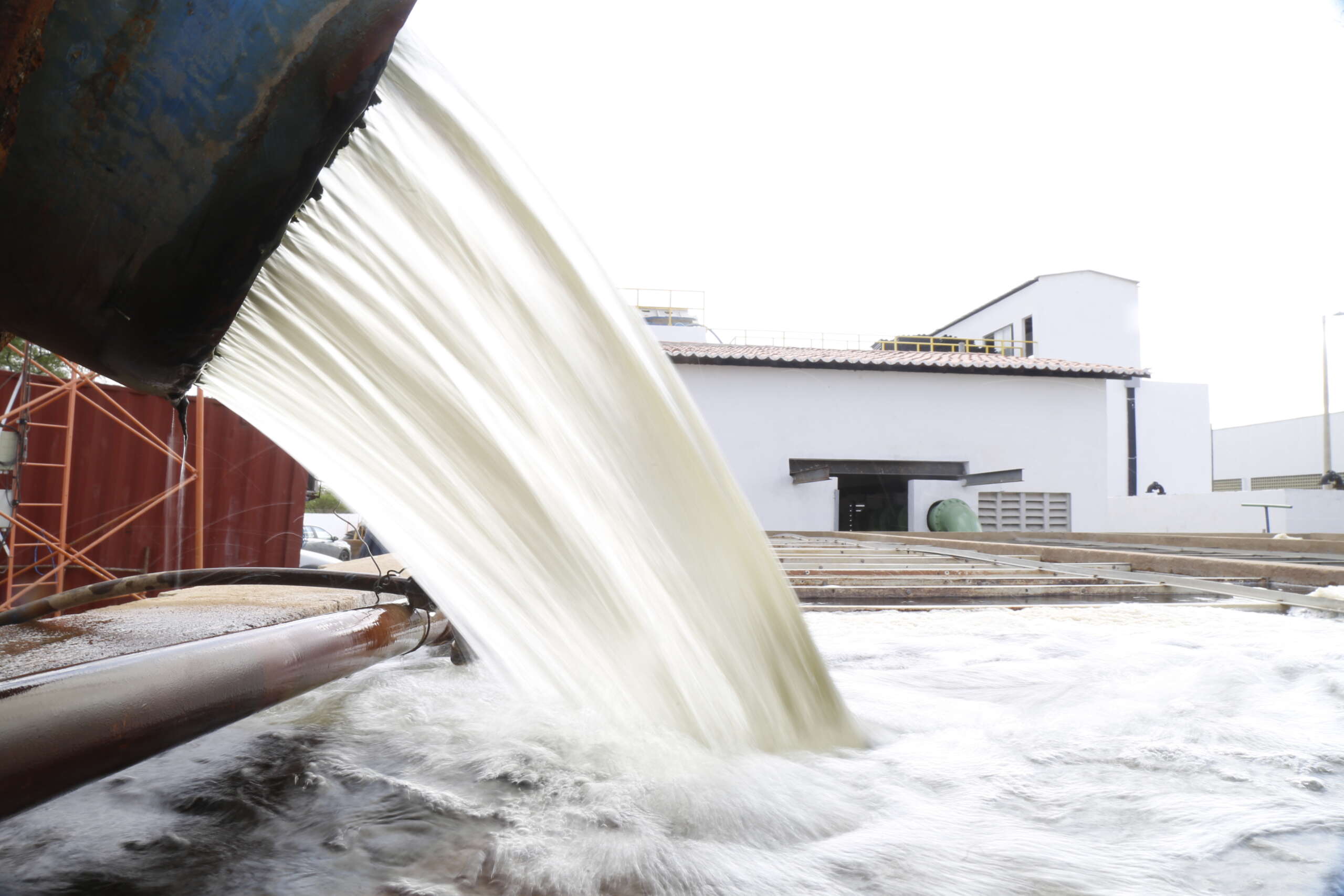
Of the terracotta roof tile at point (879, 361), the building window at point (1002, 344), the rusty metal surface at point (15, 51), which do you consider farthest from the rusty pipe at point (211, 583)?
the building window at point (1002, 344)

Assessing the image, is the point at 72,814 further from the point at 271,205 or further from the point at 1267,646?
the point at 1267,646

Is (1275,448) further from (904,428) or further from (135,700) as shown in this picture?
(135,700)

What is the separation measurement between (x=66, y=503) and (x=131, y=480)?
114cm

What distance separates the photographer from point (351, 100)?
0.89 m

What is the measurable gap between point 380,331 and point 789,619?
3.40ft

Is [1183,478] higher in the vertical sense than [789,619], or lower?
higher

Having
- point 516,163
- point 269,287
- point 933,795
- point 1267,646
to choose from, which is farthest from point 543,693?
point 1267,646

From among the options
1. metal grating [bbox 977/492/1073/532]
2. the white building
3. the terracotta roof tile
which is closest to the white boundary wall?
metal grating [bbox 977/492/1073/532]

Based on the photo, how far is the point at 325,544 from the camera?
16.6 meters

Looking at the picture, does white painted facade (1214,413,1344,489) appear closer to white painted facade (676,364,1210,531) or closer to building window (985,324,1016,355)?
building window (985,324,1016,355)

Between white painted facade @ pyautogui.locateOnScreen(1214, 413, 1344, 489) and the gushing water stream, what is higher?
white painted facade @ pyautogui.locateOnScreen(1214, 413, 1344, 489)

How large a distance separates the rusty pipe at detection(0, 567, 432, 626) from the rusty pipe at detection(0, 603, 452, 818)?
0.88 ft

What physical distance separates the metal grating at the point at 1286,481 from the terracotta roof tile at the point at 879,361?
15.9 metres

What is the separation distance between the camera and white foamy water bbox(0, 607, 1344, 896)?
3.25 ft
